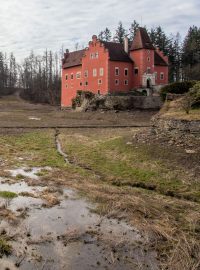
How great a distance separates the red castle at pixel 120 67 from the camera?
2512 inches

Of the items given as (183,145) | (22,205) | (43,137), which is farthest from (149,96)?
(22,205)

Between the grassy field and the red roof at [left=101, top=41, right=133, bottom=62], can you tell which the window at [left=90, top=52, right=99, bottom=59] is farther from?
the grassy field

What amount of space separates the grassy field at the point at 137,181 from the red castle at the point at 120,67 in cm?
3486

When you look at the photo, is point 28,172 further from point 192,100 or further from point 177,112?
point 192,100

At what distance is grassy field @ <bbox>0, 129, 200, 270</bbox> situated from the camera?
1147cm

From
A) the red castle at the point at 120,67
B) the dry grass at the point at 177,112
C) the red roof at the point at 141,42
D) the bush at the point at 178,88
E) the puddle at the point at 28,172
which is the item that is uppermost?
the red roof at the point at 141,42

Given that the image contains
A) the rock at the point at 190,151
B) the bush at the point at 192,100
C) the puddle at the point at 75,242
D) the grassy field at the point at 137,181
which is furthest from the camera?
the bush at the point at 192,100

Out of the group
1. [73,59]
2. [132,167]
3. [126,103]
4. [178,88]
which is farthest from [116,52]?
[132,167]

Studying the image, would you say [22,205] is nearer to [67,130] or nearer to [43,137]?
[43,137]

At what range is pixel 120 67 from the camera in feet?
212

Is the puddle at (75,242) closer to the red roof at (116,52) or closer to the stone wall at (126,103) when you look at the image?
the stone wall at (126,103)

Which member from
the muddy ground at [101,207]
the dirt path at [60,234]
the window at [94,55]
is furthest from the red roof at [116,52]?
the dirt path at [60,234]

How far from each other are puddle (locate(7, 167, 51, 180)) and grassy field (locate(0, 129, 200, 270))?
1.84 ft

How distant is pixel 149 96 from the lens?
59188mm
